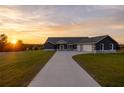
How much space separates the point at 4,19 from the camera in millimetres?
26781

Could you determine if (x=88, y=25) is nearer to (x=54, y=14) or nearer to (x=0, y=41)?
(x=54, y=14)

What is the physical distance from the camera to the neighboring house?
42.6 metres

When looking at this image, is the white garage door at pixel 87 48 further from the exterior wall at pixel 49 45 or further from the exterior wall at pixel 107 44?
the exterior wall at pixel 49 45

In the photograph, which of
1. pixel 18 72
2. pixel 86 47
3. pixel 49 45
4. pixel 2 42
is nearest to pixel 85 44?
pixel 86 47

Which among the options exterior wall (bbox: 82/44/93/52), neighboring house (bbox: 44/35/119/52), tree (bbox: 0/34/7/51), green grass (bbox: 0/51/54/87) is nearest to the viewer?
green grass (bbox: 0/51/54/87)

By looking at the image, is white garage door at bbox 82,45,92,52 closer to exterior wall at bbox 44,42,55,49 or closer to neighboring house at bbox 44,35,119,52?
neighboring house at bbox 44,35,119,52

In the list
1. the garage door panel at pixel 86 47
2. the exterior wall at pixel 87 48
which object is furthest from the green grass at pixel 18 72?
the garage door panel at pixel 86 47

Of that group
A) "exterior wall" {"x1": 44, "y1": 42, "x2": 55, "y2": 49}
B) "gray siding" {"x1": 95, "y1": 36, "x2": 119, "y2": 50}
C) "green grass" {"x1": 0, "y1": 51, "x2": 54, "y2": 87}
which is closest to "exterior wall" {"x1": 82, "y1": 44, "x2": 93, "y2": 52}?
"gray siding" {"x1": 95, "y1": 36, "x2": 119, "y2": 50}

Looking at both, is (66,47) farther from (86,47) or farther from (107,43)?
(107,43)

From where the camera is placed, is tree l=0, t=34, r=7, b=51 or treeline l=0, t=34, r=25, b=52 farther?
treeline l=0, t=34, r=25, b=52

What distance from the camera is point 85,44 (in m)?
47.5

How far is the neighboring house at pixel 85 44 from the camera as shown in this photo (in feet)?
140

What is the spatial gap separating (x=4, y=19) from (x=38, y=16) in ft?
16.1
